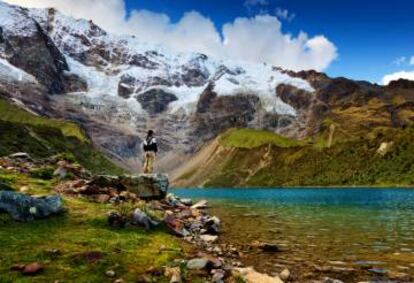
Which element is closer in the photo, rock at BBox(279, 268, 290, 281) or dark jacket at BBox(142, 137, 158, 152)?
rock at BBox(279, 268, 290, 281)

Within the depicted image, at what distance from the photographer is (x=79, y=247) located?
2455cm

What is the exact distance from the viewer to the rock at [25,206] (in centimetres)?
2767

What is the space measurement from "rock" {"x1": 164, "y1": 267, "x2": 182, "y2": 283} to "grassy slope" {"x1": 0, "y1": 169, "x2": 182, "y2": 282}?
3.22 ft

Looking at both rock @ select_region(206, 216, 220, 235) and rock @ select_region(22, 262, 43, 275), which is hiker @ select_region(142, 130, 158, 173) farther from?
rock @ select_region(22, 262, 43, 275)

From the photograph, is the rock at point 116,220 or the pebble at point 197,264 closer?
the pebble at point 197,264

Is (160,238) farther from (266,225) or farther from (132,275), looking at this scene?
(266,225)

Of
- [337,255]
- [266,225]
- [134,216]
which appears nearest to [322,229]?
[266,225]

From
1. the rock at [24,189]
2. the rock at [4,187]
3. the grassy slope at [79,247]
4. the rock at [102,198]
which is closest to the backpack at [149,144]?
the rock at [102,198]

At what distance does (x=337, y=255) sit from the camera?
35188mm

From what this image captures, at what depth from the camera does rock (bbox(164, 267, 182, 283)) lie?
21062mm

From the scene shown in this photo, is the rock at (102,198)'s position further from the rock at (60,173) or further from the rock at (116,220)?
the rock at (60,173)

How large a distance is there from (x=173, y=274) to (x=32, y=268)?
5637 millimetres

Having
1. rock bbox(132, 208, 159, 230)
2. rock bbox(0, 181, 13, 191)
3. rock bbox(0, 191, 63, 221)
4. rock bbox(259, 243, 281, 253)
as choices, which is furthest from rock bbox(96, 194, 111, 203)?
rock bbox(259, 243, 281, 253)

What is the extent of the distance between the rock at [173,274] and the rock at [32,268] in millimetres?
5136
